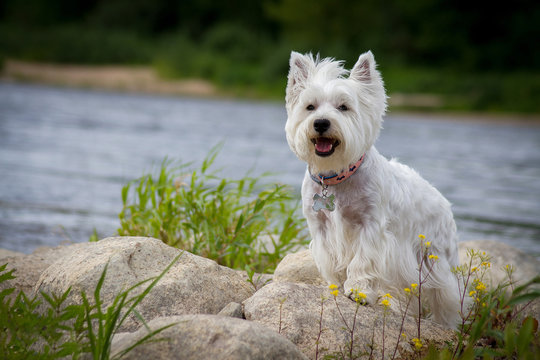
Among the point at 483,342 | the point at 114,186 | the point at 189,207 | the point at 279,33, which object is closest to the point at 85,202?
the point at 114,186

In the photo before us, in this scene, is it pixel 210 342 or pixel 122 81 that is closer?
pixel 210 342

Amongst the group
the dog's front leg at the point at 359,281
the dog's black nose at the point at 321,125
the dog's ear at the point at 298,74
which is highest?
the dog's ear at the point at 298,74

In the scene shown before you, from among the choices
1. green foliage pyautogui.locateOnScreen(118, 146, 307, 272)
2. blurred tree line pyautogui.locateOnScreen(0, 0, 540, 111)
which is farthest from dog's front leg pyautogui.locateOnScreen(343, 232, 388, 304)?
blurred tree line pyautogui.locateOnScreen(0, 0, 540, 111)

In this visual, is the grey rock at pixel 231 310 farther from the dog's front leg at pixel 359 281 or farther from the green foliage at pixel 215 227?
the green foliage at pixel 215 227

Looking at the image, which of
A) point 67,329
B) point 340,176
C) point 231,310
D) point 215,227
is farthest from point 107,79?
point 67,329

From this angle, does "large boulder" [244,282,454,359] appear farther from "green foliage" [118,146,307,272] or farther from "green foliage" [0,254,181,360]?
"green foliage" [118,146,307,272]

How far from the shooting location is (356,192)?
4.44 m

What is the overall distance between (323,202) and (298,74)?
0.95 m

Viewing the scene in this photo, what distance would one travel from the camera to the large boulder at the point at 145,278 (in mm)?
3828

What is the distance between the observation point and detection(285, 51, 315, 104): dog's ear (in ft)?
14.8

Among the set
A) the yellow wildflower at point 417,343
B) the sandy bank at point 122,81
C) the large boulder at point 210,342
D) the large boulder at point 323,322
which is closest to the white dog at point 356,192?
the large boulder at point 323,322

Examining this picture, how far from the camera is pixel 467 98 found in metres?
37.1

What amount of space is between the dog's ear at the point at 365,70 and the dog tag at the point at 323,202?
34.6 inches

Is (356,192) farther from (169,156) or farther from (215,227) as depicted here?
(169,156)
